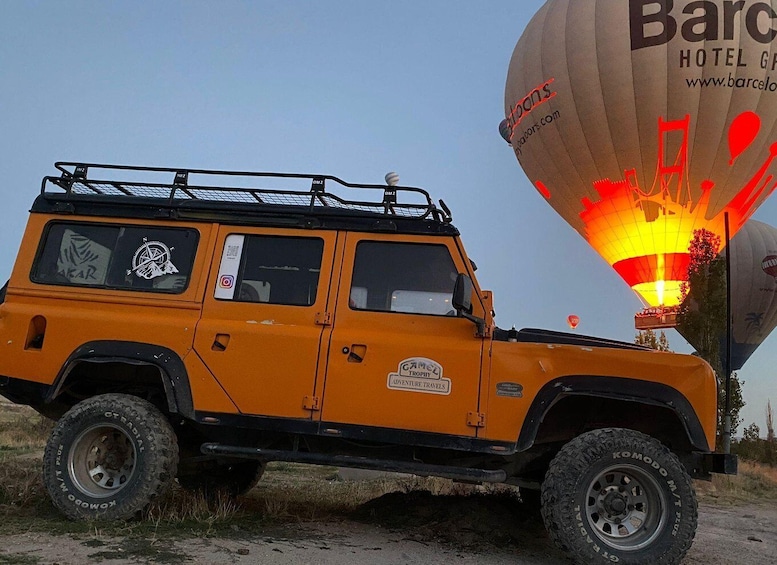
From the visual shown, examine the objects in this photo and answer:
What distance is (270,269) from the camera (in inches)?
212

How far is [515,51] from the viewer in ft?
77.0

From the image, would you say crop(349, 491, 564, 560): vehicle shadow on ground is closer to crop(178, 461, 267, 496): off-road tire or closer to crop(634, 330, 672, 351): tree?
crop(178, 461, 267, 496): off-road tire

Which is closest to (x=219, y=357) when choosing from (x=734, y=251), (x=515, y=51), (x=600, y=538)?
(x=600, y=538)

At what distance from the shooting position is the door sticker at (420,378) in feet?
16.0

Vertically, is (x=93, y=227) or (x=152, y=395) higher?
(x=93, y=227)

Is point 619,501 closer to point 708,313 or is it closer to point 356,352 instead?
point 356,352

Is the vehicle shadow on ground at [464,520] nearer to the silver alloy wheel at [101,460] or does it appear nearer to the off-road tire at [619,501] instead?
the off-road tire at [619,501]


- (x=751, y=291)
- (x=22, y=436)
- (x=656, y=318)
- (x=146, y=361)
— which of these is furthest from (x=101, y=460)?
(x=751, y=291)

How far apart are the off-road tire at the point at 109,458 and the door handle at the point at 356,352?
1553 millimetres

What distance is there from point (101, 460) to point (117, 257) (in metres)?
1.69

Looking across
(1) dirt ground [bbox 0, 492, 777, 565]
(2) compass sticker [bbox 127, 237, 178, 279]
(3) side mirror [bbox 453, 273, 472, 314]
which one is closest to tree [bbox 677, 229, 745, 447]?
(1) dirt ground [bbox 0, 492, 777, 565]

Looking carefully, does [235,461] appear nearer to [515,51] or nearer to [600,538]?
[600,538]

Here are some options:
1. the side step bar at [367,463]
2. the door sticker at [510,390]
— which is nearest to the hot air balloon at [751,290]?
the door sticker at [510,390]

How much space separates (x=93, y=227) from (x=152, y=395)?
5.16 feet
